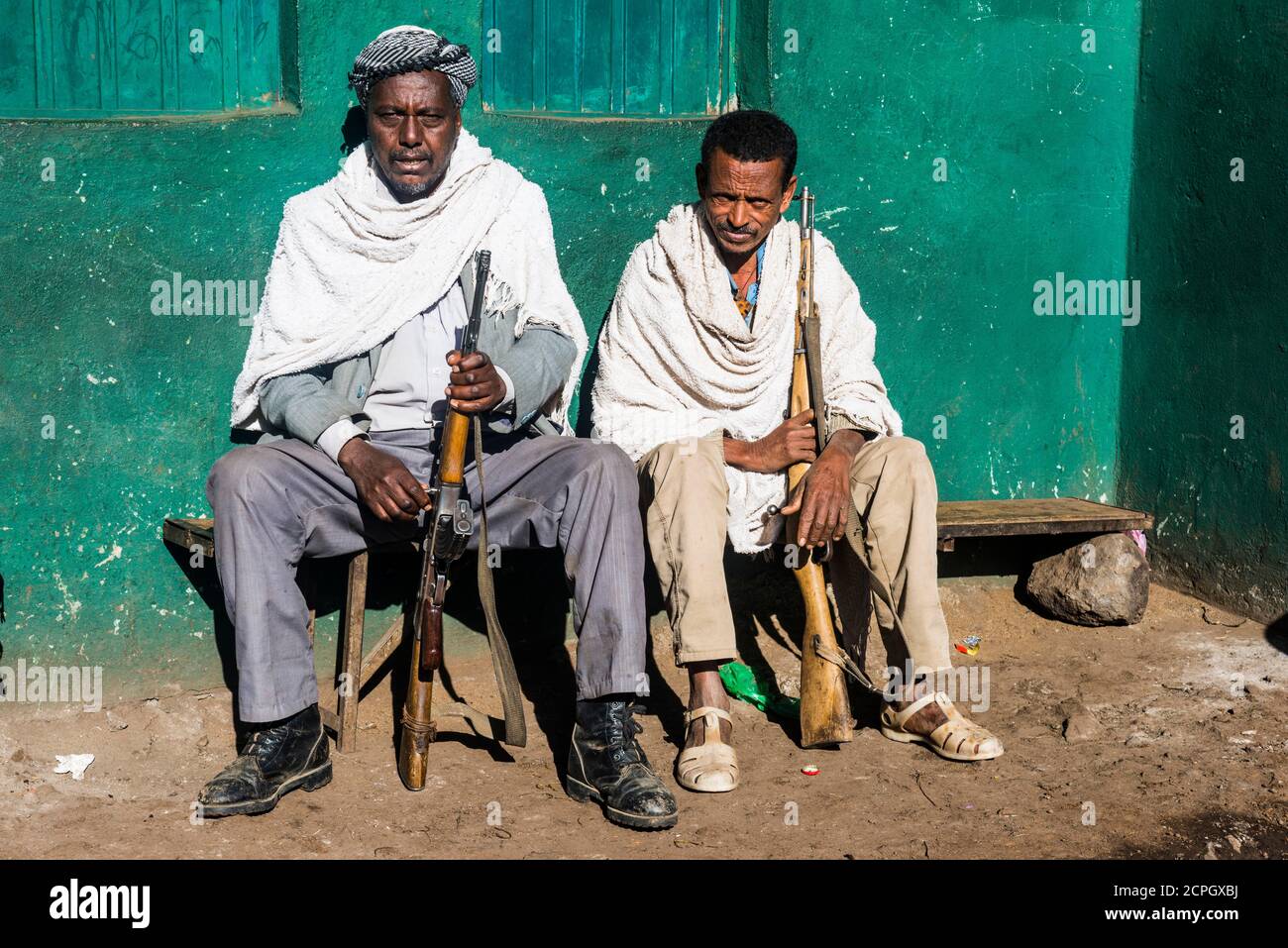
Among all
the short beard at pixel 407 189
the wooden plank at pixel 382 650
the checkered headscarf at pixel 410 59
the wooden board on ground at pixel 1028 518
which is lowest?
the wooden plank at pixel 382 650

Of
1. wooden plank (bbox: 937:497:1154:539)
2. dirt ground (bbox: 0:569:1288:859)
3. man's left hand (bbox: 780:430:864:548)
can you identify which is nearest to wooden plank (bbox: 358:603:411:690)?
dirt ground (bbox: 0:569:1288:859)

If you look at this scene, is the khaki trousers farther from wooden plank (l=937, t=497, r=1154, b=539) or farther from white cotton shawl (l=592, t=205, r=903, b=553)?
wooden plank (l=937, t=497, r=1154, b=539)

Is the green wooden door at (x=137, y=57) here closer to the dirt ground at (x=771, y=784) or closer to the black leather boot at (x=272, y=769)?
the dirt ground at (x=771, y=784)

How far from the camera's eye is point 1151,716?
432 centimetres

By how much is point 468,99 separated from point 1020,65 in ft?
6.51

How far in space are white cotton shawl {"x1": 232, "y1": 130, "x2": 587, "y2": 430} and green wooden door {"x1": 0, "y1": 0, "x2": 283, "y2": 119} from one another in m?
0.55

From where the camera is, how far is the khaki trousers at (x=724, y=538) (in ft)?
12.6

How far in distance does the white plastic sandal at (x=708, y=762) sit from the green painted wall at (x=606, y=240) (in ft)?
5.00

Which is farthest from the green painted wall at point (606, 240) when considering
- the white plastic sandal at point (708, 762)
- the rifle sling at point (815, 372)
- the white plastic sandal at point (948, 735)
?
the white plastic sandal at point (708, 762)

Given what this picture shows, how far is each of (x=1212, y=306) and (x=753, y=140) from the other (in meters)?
1.95

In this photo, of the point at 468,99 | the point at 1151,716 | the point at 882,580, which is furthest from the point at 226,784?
the point at 1151,716

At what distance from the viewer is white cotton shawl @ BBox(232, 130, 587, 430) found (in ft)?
13.3

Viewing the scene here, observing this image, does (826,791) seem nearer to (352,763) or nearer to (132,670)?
(352,763)

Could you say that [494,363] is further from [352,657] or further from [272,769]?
[272,769]
